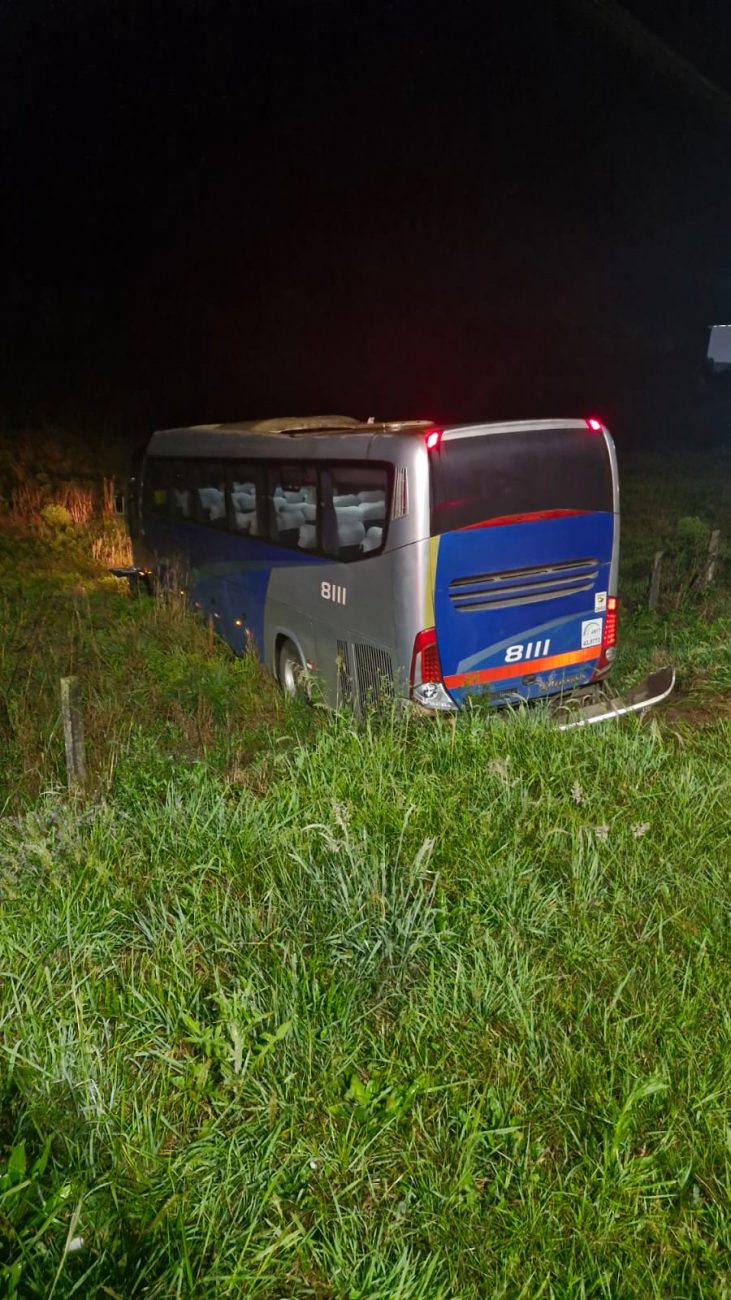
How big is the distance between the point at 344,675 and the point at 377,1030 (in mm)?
4638

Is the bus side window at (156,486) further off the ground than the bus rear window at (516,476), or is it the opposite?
the bus rear window at (516,476)

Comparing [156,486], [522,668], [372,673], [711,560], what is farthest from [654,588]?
[156,486]

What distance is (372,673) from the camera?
6844 millimetres

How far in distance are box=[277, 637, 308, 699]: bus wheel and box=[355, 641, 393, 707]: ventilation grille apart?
121cm

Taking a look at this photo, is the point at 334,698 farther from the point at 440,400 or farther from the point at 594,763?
the point at 440,400

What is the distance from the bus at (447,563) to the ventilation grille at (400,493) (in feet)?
0.03

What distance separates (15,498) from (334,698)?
41.1 ft

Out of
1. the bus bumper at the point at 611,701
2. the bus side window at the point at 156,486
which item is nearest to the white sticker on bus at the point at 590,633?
the bus bumper at the point at 611,701

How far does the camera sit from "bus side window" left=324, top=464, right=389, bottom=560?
6645mm

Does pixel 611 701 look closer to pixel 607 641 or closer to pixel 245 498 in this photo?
pixel 607 641

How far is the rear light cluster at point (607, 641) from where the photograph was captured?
291 inches

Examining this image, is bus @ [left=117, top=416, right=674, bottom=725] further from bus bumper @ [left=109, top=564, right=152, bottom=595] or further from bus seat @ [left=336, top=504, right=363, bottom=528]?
bus bumper @ [left=109, top=564, right=152, bottom=595]

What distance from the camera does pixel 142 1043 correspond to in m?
2.71

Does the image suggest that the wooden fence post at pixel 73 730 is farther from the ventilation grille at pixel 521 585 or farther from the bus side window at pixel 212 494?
the bus side window at pixel 212 494
